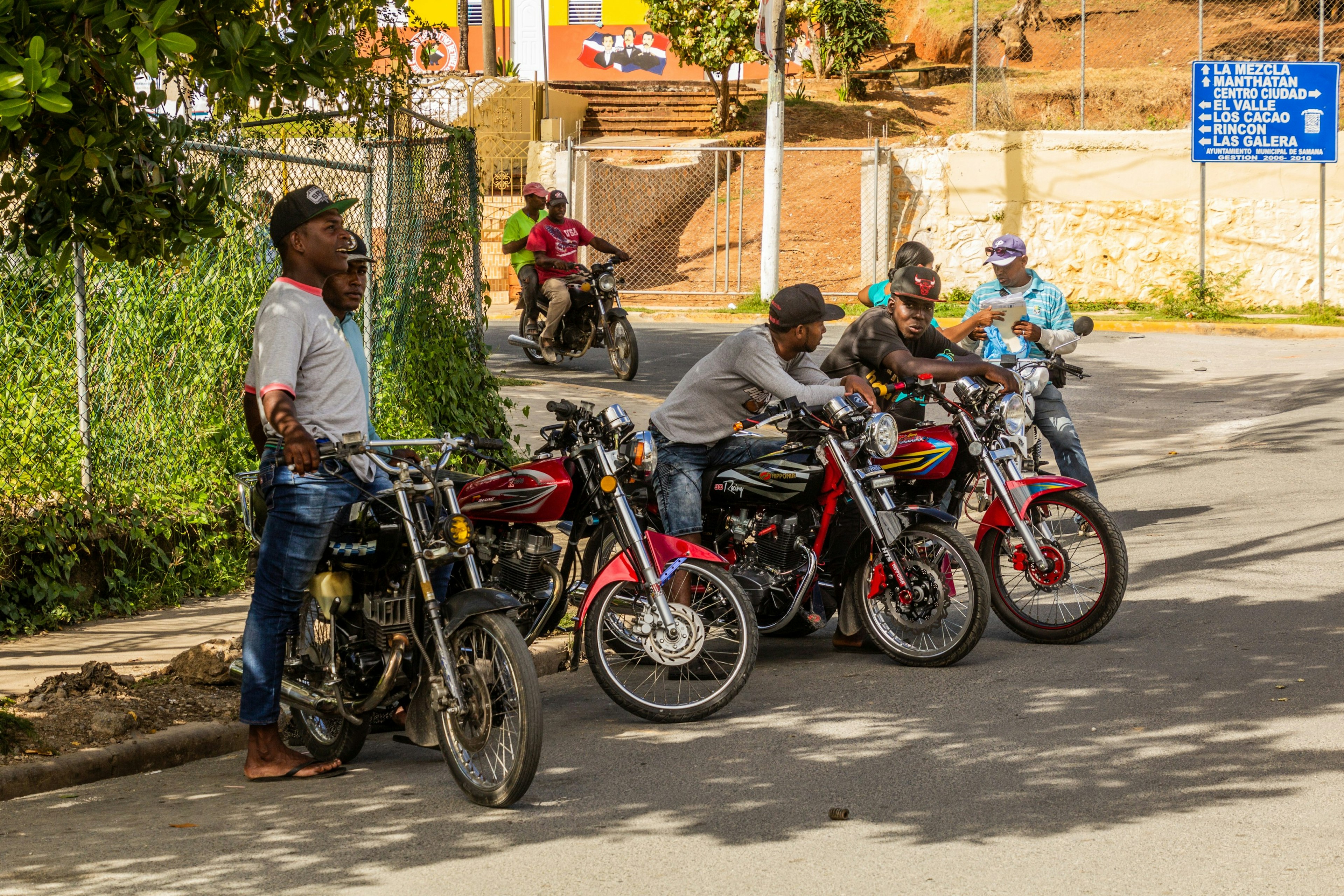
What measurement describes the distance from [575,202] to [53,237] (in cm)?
2397

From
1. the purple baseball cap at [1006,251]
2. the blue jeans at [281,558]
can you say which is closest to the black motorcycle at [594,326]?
the purple baseball cap at [1006,251]

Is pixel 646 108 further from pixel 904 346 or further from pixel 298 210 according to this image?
pixel 298 210

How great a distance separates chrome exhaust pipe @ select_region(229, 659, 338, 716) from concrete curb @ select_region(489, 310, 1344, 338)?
53.7 feet

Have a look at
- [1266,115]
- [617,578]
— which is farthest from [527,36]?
[617,578]

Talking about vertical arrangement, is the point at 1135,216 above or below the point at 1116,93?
below

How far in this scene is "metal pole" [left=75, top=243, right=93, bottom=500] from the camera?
7742 mm

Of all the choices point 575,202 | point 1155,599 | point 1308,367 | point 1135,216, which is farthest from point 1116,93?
point 1155,599

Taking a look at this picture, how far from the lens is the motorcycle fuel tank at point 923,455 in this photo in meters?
7.30

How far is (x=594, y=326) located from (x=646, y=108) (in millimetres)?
21971

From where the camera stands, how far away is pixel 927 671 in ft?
22.4

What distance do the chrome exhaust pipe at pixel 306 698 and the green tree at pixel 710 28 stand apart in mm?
A: 29173

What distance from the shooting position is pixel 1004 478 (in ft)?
24.0

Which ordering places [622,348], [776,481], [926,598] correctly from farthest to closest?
[622,348] < [776,481] < [926,598]

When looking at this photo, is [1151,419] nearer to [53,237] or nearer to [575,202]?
[53,237]
